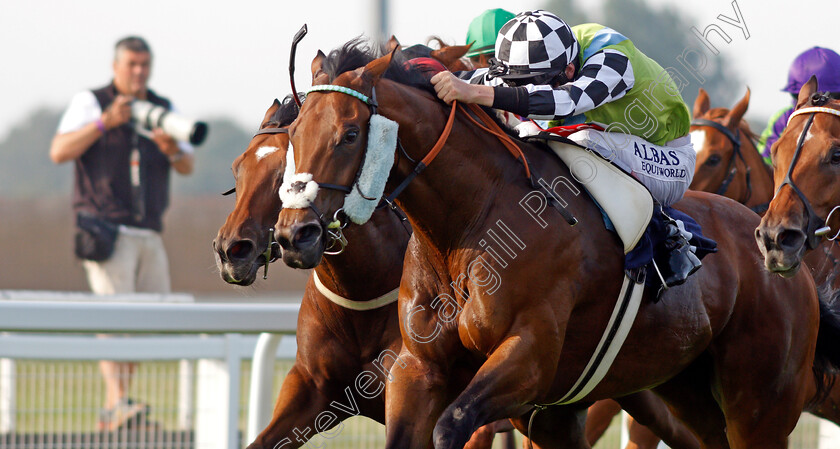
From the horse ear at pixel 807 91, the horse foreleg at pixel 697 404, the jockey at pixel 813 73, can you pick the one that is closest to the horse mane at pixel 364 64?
the horse ear at pixel 807 91

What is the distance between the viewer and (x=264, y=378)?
431 cm

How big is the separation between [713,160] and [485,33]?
1949mm

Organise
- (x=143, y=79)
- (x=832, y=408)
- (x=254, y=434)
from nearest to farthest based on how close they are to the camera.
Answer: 1. (x=254, y=434)
2. (x=832, y=408)
3. (x=143, y=79)

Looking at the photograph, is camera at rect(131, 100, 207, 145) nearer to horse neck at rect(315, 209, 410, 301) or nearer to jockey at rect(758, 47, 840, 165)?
horse neck at rect(315, 209, 410, 301)

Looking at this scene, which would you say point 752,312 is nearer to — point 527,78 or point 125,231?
point 527,78

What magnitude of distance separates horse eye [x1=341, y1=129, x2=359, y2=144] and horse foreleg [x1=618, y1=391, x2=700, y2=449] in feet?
6.81

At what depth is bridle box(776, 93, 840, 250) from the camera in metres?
3.57

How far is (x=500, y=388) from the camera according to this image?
3.04 m

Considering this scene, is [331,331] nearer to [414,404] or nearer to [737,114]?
[414,404]

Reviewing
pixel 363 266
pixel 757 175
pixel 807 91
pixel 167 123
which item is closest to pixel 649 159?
pixel 807 91

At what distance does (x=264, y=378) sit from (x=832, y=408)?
2430 millimetres

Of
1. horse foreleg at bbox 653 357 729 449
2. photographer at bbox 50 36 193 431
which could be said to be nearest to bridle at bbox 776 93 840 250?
horse foreleg at bbox 653 357 729 449

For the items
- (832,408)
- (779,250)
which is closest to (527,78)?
(779,250)

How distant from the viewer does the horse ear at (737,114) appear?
643 centimetres
